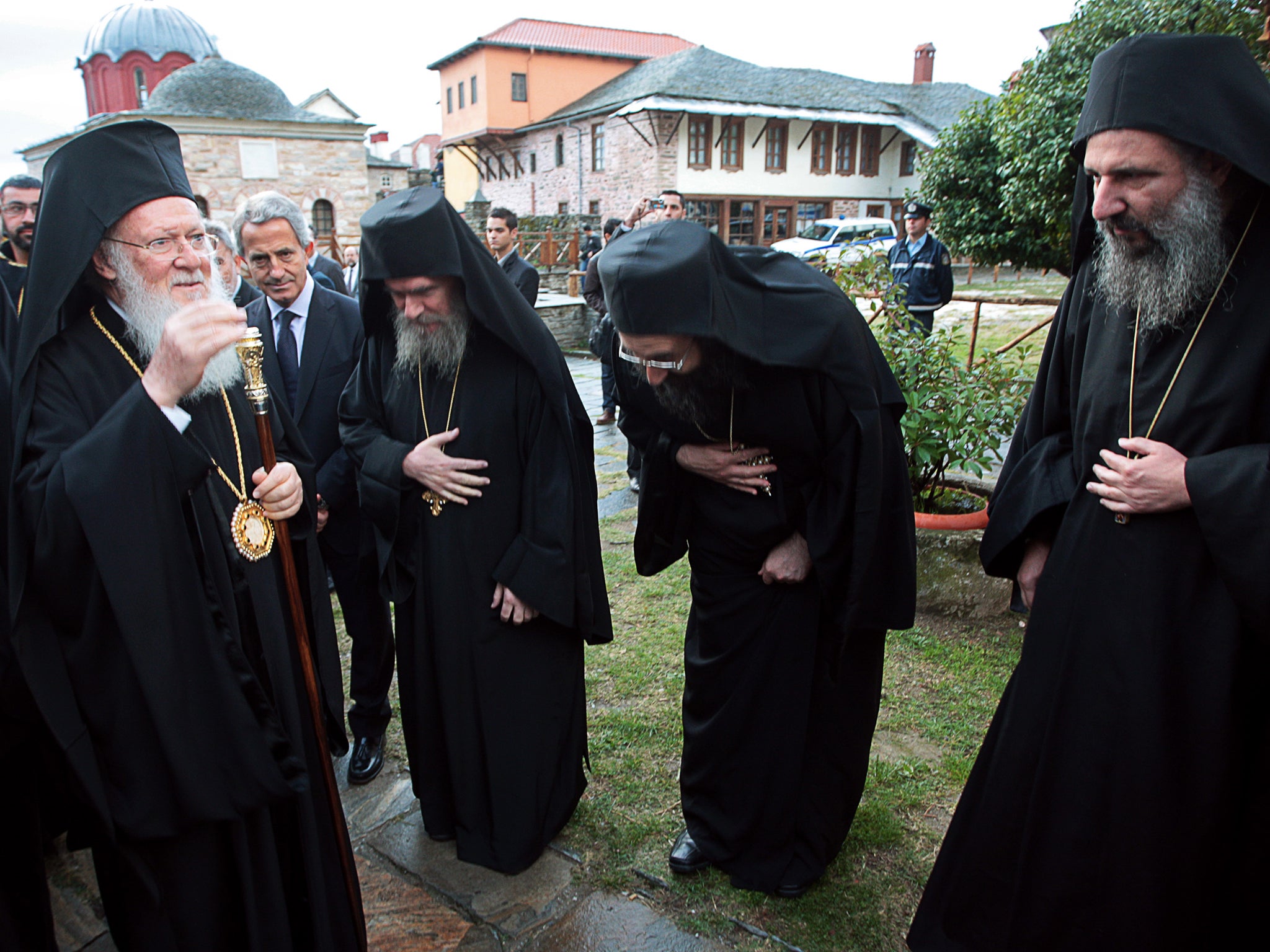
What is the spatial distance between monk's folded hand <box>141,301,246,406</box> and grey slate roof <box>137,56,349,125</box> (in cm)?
3471

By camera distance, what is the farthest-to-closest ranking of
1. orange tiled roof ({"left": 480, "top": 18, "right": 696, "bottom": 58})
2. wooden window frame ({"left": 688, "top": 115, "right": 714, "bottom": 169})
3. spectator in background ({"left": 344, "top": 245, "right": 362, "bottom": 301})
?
orange tiled roof ({"left": 480, "top": 18, "right": 696, "bottom": 58})
wooden window frame ({"left": 688, "top": 115, "right": 714, "bottom": 169})
spectator in background ({"left": 344, "top": 245, "right": 362, "bottom": 301})

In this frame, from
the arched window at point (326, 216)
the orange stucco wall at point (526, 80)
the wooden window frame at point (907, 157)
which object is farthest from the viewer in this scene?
the orange stucco wall at point (526, 80)

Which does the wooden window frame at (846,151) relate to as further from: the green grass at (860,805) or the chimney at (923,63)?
the green grass at (860,805)

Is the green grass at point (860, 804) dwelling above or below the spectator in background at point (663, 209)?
below

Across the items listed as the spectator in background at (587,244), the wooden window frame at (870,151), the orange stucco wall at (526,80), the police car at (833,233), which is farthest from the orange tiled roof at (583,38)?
the spectator in background at (587,244)

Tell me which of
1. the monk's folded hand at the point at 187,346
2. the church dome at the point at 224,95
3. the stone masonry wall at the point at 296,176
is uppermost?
the church dome at the point at 224,95

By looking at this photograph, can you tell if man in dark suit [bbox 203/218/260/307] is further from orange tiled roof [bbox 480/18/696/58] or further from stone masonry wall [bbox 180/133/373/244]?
orange tiled roof [bbox 480/18/696/58]

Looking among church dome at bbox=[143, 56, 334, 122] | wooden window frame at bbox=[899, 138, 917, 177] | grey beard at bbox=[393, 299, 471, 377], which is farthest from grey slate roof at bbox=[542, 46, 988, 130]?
grey beard at bbox=[393, 299, 471, 377]

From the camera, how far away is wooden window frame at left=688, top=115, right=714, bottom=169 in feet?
98.4

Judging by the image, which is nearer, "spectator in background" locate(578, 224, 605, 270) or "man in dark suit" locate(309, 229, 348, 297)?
"man in dark suit" locate(309, 229, 348, 297)

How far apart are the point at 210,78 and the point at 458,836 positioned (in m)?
38.3

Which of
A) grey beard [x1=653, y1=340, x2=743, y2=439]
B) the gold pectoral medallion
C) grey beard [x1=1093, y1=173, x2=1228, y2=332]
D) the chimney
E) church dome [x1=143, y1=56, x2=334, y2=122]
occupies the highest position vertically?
the chimney

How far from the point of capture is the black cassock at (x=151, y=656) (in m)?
1.75

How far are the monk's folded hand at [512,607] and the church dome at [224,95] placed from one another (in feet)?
113
